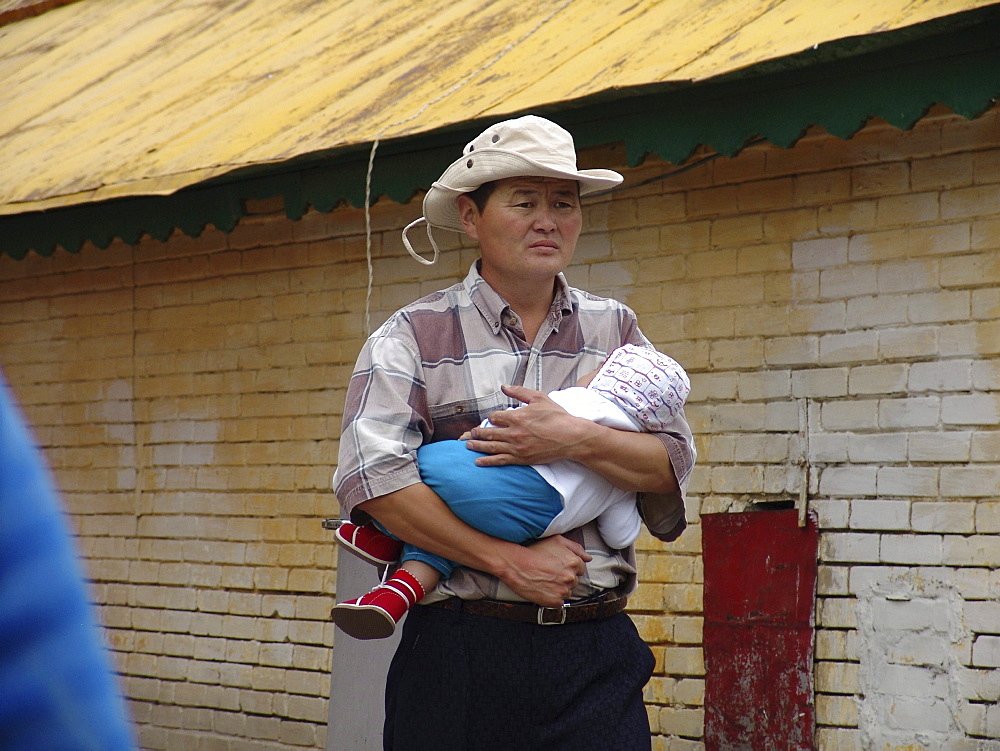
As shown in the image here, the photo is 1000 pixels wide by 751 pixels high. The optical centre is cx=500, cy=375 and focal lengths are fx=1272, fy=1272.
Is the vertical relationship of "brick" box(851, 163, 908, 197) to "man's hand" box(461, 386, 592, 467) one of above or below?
above

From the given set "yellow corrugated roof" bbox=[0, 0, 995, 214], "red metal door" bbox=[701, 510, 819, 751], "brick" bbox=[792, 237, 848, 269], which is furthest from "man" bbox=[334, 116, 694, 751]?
"brick" bbox=[792, 237, 848, 269]

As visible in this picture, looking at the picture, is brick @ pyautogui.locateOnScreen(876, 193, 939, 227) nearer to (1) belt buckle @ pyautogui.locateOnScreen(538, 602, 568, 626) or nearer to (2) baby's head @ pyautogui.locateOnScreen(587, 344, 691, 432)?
(2) baby's head @ pyautogui.locateOnScreen(587, 344, 691, 432)

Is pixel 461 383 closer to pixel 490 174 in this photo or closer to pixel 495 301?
pixel 495 301

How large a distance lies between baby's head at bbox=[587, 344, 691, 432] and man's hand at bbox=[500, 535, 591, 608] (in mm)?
334

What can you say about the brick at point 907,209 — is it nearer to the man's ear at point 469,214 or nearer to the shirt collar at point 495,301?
the shirt collar at point 495,301

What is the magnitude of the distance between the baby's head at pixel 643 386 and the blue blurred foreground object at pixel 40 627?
1.93 metres

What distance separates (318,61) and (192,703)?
3615 mm

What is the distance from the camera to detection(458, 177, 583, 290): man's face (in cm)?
282

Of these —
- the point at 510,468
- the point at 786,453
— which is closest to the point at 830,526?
the point at 786,453

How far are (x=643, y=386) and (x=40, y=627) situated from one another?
197 centimetres

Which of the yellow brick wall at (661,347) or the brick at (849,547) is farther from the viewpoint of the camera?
the brick at (849,547)

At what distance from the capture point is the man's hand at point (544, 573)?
8.51 feet

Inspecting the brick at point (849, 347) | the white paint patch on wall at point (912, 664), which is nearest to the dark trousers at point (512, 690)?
the white paint patch on wall at point (912, 664)

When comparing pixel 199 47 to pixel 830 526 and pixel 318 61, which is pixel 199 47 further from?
pixel 830 526
